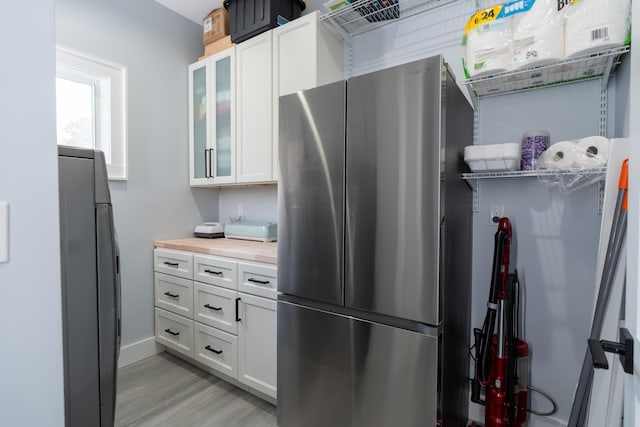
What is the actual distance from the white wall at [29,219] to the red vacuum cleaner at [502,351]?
63.9 inches

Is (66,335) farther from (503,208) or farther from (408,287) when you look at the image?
(503,208)

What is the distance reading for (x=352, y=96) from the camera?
1.42 meters

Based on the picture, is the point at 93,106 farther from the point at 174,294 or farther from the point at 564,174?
the point at 564,174

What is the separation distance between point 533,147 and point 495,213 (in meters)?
0.40

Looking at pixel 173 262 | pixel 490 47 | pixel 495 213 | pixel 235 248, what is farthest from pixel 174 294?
pixel 490 47

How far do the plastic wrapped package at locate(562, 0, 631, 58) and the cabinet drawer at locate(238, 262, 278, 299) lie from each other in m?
1.67

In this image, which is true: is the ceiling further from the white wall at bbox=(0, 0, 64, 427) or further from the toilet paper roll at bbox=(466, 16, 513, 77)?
the white wall at bbox=(0, 0, 64, 427)

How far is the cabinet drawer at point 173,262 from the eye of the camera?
2365 millimetres

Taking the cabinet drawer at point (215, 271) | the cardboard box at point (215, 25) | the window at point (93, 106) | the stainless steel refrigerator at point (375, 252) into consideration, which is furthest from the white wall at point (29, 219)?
the cardboard box at point (215, 25)

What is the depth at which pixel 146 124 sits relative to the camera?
264cm

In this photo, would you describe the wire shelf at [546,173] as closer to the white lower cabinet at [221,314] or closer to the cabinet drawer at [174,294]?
the white lower cabinet at [221,314]

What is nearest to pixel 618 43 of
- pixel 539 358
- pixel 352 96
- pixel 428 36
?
pixel 352 96

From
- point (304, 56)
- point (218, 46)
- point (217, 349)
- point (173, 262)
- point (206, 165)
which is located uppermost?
point (218, 46)

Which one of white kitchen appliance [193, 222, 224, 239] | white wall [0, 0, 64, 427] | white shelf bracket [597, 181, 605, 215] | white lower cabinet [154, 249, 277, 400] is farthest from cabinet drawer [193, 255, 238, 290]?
white shelf bracket [597, 181, 605, 215]
